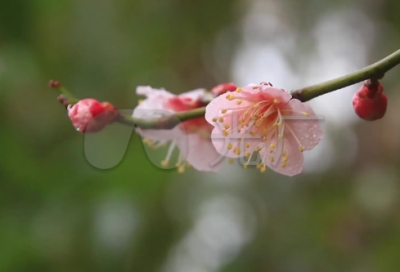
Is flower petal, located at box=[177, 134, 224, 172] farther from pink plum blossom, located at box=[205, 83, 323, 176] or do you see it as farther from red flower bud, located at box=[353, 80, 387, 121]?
red flower bud, located at box=[353, 80, 387, 121]

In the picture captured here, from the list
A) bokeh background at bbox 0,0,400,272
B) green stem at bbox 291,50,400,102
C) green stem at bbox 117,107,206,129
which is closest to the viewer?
green stem at bbox 291,50,400,102

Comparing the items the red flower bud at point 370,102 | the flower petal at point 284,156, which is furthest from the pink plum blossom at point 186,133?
the red flower bud at point 370,102

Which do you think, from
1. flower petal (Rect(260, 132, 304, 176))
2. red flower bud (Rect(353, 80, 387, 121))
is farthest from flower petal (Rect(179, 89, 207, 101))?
red flower bud (Rect(353, 80, 387, 121))

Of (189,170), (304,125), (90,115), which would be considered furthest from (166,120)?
(189,170)

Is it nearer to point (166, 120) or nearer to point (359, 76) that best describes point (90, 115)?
point (166, 120)

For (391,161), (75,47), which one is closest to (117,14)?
(75,47)

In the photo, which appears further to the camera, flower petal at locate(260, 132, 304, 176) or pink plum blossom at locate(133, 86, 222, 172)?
pink plum blossom at locate(133, 86, 222, 172)

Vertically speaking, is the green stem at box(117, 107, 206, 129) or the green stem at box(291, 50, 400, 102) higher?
the green stem at box(117, 107, 206, 129)

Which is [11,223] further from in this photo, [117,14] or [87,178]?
[117,14]
